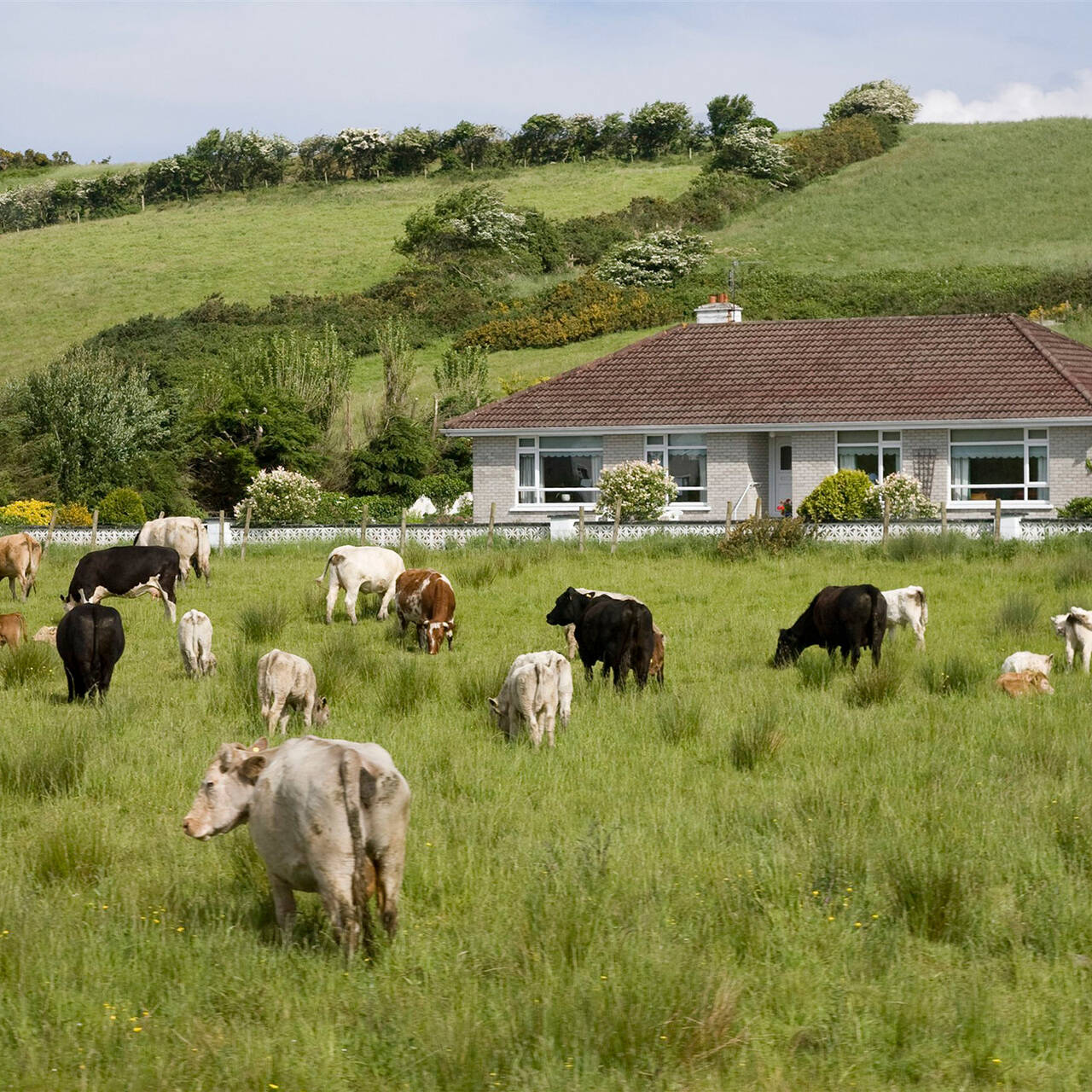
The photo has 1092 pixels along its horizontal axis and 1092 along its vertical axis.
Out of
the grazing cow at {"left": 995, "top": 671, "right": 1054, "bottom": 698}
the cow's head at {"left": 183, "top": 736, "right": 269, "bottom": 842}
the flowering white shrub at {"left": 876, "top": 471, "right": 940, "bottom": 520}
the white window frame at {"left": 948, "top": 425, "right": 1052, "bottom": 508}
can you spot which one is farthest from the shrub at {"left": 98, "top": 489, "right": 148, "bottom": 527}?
the cow's head at {"left": 183, "top": 736, "right": 269, "bottom": 842}

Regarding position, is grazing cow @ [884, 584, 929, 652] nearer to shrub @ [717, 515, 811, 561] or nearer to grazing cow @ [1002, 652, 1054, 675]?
grazing cow @ [1002, 652, 1054, 675]

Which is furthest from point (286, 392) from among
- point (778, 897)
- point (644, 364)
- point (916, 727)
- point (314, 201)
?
point (314, 201)

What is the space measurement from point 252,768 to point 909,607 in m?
12.6

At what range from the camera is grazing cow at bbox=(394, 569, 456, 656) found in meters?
18.8

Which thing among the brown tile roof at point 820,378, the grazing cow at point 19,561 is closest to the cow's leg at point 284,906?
the grazing cow at point 19,561

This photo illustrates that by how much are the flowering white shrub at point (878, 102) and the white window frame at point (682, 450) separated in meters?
78.1

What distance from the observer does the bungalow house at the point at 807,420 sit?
1443 inches

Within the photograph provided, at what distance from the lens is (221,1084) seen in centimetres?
544

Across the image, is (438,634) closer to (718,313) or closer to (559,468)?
(559,468)

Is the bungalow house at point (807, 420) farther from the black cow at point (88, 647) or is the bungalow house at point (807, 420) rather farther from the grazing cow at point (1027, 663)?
the black cow at point (88, 647)

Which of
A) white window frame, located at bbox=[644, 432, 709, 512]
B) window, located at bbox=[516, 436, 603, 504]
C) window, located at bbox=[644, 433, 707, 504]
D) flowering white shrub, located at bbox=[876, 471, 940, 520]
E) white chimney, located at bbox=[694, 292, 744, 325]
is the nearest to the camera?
flowering white shrub, located at bbox=[876, 471, 940, 520]

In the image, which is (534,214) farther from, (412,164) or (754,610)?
(754,610)

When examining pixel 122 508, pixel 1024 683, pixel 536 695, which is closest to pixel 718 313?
pixel 122 508

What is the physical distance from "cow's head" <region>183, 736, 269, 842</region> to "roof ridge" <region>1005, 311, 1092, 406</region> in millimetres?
32511
